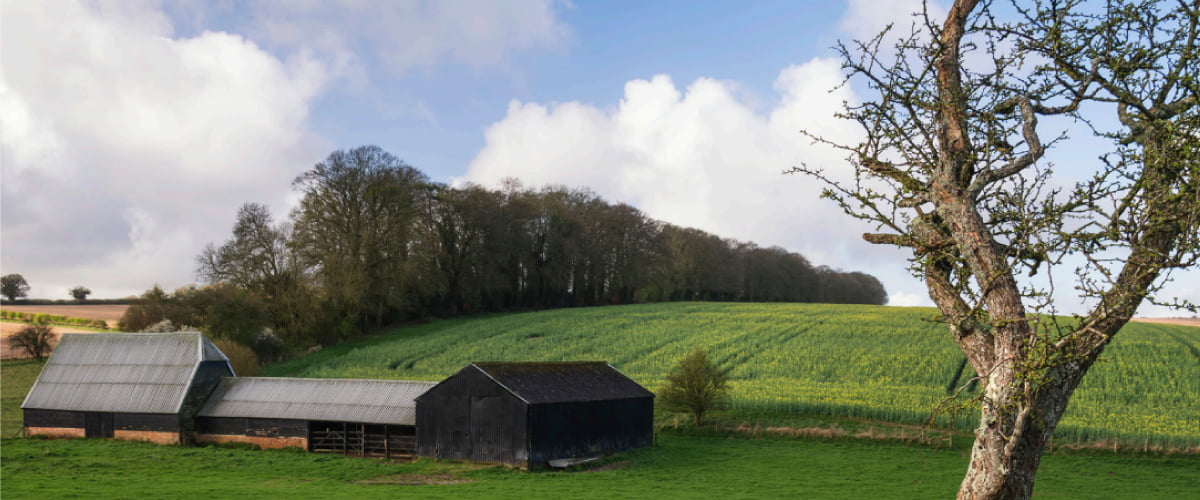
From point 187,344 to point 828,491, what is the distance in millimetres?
27448

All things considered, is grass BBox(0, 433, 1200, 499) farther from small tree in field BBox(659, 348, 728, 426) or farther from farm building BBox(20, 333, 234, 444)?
farm building BBox(20, 333, 234, 444)

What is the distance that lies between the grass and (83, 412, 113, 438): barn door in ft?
7.61

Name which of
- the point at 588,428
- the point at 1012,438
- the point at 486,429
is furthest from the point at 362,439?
the point at 1012,438

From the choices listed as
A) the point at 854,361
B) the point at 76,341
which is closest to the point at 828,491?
the point at 854,361

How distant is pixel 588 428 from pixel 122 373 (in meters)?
20.9

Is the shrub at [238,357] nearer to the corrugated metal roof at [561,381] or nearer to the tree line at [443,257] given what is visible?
the tree line at [443,257]

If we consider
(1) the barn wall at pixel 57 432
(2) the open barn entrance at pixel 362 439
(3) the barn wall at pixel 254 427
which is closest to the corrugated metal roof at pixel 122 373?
(1) the barn wall at pixel 57 432

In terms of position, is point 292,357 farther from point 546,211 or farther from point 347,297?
point 546,211

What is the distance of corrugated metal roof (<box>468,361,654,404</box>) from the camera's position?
28234 mm

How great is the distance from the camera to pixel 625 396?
3127 cm

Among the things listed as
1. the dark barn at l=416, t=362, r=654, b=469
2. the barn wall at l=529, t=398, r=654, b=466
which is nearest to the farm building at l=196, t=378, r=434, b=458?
the dark barn at l=416, t=362, r=654, b=469

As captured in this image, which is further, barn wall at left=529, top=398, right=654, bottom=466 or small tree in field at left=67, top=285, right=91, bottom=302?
small tree in field at left=67, top=285, right=91, bottom=302

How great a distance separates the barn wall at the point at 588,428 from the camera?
1085 inches

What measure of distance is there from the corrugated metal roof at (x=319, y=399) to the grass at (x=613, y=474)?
69.6 inches
